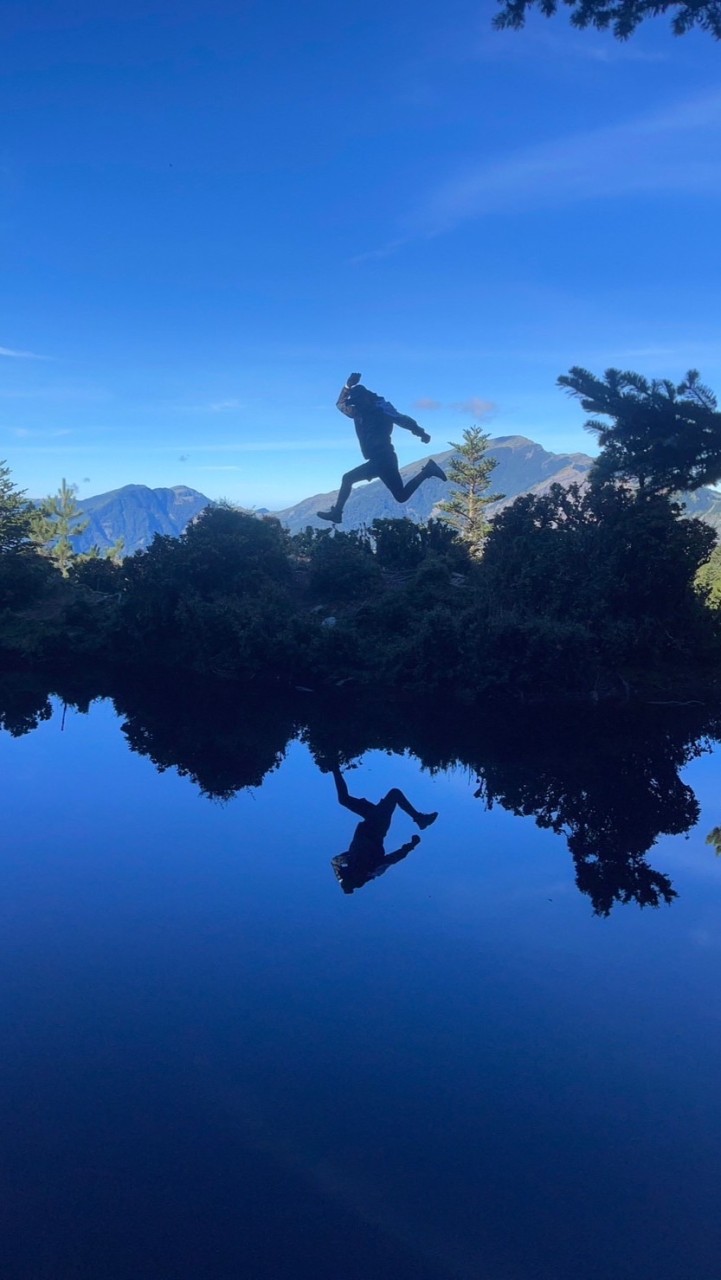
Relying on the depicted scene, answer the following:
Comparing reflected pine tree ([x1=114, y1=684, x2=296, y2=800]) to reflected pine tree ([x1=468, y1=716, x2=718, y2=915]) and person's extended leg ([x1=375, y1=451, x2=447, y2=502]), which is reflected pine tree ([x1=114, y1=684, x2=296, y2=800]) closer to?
reflected pine tree ([x1=468, y1=716, x2=718, y2=915])

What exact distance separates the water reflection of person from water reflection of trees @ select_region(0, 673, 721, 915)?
90cm

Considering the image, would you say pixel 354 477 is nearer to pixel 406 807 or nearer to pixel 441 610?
pixel 441 610

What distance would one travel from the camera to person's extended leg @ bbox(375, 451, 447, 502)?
674 inches

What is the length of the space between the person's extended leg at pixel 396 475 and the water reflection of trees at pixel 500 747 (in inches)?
233

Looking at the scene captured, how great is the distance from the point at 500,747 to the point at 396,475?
8693mm

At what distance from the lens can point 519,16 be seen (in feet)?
35.9

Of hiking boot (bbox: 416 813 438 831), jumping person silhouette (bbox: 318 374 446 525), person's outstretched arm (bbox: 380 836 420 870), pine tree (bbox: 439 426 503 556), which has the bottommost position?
person's outstretched arm (bbox: 380 836 420 870)

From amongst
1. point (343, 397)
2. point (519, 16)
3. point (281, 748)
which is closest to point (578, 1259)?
point (281, 748)

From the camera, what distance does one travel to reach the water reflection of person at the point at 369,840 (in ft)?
21.3

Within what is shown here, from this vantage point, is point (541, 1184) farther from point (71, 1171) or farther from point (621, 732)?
point (621, 732)

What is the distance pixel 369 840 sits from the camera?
23.8ft

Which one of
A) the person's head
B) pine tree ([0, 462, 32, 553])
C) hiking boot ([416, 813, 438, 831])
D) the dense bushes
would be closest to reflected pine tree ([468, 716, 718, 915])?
hiking boot ([416, 813, 438, 831])

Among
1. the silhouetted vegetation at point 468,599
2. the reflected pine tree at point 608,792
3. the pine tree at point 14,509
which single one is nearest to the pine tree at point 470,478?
the pine tree at point 14,509

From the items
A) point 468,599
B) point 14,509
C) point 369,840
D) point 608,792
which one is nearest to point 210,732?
point 369,840
